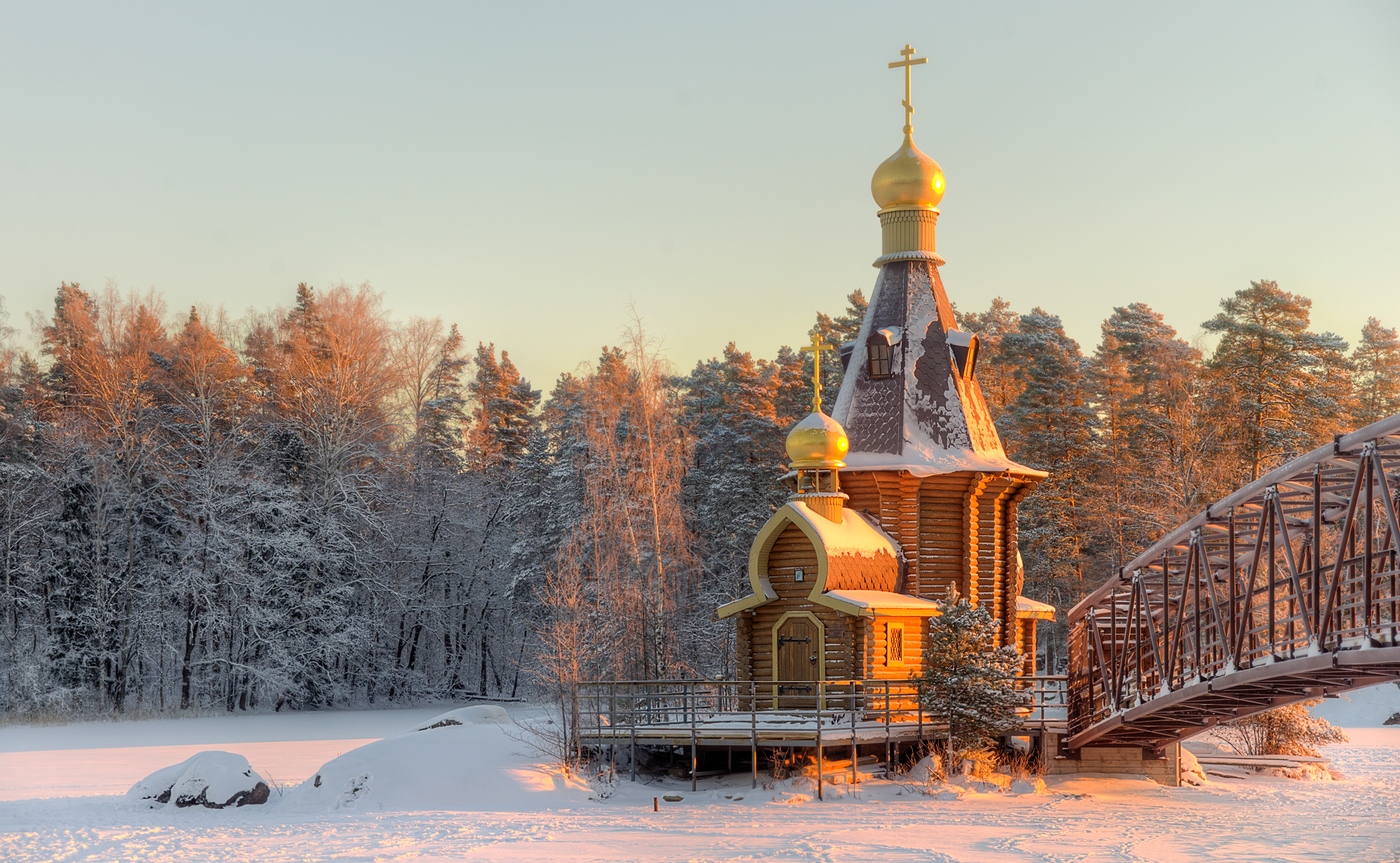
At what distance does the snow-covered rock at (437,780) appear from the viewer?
966 inches

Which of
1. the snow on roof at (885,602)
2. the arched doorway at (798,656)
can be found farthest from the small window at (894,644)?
the arched doorway at (798,656)

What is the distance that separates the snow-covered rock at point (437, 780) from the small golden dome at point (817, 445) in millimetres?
8140

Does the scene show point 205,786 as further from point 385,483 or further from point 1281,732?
point 385,483

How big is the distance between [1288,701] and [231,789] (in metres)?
17.6

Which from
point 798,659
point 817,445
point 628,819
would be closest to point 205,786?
point 628,819

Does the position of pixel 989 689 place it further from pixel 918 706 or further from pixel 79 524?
pixel 79 524

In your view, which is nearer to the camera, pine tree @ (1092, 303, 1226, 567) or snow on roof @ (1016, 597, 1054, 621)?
snow on roof @ (1016, 597, 1054, 621)

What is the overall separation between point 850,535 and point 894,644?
2332 mm

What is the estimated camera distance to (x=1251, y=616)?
23406mm

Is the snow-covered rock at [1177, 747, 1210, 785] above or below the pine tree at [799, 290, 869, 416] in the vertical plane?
below

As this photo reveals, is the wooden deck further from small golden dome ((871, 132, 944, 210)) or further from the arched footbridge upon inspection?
small golden dome ((871, 132, 944, 210))

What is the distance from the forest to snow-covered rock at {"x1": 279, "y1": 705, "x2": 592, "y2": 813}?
14.0 m

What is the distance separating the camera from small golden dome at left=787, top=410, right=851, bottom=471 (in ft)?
100

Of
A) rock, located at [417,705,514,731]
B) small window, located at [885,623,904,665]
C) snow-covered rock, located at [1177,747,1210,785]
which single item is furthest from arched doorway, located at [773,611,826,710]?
snow-covered rock, located at [1177,747,1210,785]
